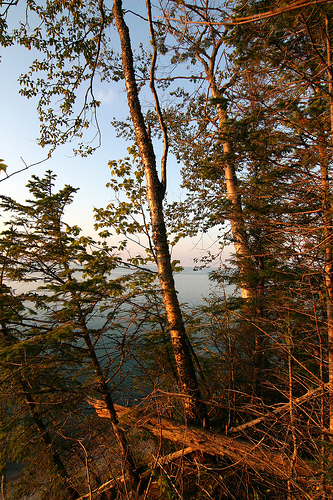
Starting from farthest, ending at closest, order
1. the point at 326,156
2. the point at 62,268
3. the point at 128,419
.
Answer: the point at 62,268 → the point at 128,419 → the point at 326,156

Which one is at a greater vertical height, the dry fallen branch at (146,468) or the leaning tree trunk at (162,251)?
the leaning tree trunk at (162,251)

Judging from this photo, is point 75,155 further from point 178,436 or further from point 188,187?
point 178,436

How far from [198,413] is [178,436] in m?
0.61

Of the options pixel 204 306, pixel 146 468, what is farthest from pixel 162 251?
pixel 146 468

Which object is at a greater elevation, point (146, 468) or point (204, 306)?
point (204, 306)

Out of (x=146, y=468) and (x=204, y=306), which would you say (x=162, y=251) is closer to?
(x=204, y=306)

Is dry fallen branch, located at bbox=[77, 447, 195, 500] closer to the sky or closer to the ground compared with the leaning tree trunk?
closer to the ground

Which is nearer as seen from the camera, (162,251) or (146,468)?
(162,251)

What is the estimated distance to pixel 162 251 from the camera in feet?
12.1

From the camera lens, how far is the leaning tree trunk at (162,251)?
11.8ft

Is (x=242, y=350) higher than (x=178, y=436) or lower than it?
higher

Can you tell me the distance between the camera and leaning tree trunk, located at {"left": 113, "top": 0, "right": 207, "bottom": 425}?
11.8 feet

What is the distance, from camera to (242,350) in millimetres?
4961

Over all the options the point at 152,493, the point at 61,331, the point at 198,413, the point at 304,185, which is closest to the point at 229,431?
the point at 198,413
